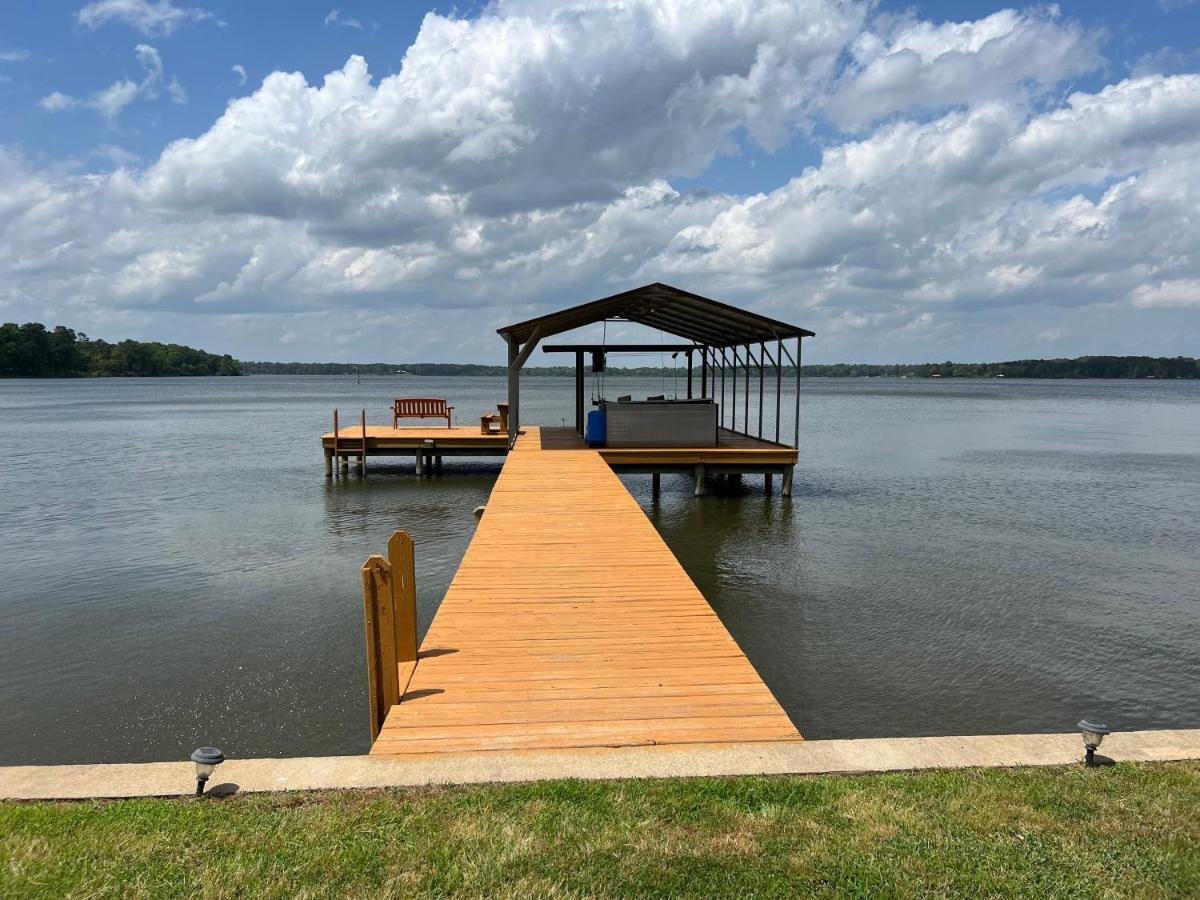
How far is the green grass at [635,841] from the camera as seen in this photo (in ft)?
10.8

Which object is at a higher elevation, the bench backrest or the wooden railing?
the bench backrest

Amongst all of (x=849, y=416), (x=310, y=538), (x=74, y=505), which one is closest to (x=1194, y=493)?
(x=310, y=538)

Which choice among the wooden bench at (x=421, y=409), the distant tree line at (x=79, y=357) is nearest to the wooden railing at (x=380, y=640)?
the wooden bench at (x=421, y=409)

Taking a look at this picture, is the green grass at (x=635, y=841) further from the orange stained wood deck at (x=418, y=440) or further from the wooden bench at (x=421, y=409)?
the wooden bench at (x=421, y=409)

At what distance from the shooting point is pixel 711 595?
453 inches

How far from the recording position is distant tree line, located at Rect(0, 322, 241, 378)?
130625 mm

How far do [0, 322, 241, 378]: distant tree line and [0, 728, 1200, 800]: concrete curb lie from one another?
153197mm

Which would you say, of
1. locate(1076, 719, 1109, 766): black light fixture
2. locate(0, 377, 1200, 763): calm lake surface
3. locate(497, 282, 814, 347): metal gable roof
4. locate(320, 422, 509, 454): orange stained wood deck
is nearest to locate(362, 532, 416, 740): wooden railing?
locate(0, 377, 1200, 763): calm lake surface

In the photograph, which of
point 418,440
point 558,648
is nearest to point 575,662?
point 558,648

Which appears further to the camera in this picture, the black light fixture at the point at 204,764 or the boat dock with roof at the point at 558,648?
the boat dock with roof at the point at 558,648

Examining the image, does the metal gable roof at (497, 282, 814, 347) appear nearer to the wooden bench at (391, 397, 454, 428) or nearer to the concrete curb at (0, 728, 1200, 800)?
the wooden bench at (391, 397, 454, 428)

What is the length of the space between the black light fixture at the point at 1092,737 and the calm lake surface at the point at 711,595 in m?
2.71

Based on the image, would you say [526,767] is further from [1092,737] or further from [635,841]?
[1092,737]

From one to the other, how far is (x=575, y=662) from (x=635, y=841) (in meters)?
2.06
